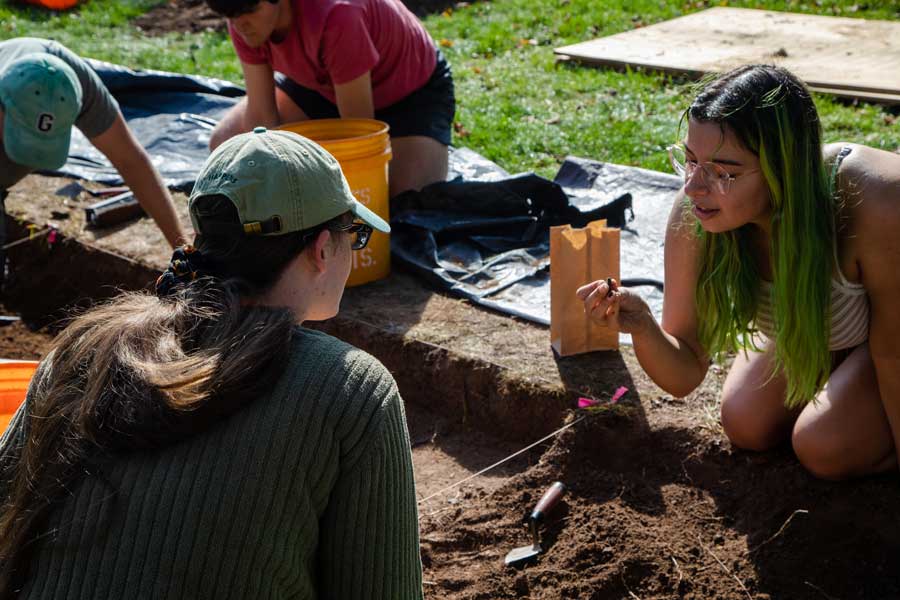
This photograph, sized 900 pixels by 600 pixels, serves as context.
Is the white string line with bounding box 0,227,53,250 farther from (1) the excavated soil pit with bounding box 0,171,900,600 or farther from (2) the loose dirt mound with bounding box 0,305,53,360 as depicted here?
(1) the excavated soil pit with bounding box 0,171,900,600

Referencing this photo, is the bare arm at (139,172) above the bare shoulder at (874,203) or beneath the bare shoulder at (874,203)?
beneath

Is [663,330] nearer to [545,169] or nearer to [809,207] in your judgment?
[809,207]

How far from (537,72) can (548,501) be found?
4.61 metres

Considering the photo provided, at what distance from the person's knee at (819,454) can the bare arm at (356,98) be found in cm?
252

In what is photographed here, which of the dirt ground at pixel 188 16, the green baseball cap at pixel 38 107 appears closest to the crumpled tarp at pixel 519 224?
the green baseball cap at pixel 38 107

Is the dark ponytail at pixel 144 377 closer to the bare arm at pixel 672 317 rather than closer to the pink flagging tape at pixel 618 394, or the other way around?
the bare arm at pixel 672 317

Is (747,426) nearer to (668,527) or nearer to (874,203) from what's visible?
(668,527)

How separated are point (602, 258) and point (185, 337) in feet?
7.15

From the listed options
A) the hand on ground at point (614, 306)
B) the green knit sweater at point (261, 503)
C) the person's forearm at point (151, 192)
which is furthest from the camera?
the person's forearm at point (151, 192)

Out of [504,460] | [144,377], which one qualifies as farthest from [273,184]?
[504,460]

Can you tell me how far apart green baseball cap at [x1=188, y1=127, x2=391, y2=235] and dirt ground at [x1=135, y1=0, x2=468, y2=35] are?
25.7ft

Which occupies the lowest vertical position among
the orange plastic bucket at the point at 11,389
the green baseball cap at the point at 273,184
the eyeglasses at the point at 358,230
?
the orange plastic bucket at the point at 11,389

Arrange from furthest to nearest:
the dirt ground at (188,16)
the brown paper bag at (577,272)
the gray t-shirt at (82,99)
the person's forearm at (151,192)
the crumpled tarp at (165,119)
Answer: the dirt ground at (188,16) < the crumpled tarp at (165,119) < the person's forearm at (151,192) < the gray t-shirt at (82,99) < the brown paper bag at (577,272)

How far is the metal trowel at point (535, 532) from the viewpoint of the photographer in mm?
2898
